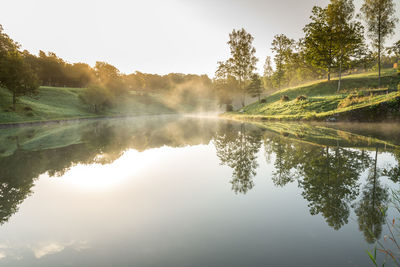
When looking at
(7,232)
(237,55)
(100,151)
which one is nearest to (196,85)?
(237,55)

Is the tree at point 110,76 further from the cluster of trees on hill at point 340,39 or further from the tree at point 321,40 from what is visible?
the tree at point 321,40

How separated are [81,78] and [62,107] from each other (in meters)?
49.3

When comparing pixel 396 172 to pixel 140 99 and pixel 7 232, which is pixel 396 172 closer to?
pixel 7 232

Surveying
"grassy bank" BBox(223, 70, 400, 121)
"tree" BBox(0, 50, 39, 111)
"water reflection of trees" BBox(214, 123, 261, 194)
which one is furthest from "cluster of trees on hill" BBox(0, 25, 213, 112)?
"water reflection of trees" BBox(214, 123, 261, 194)

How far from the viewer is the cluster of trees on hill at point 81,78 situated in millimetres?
42219

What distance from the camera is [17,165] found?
10742 mm

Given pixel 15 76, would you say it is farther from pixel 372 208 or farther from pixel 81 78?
pixel 81 78

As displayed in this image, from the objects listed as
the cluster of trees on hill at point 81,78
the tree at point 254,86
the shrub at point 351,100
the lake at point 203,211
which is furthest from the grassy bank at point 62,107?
the shrub at point 351,100

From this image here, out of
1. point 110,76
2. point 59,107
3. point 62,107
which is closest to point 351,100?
point 59,107

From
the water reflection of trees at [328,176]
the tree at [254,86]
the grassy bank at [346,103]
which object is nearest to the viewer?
the water reflection of trees at [328,176]

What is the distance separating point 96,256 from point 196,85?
147 m

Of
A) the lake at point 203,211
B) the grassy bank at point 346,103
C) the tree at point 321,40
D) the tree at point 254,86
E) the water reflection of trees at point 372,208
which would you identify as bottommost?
the lake at point 203,211

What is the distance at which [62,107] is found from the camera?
195 feet

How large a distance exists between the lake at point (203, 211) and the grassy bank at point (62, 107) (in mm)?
41128
